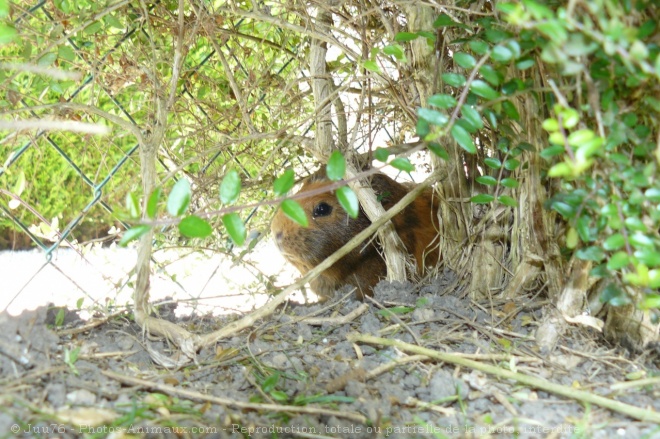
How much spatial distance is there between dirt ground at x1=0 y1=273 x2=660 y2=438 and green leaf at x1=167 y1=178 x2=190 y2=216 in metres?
0.51

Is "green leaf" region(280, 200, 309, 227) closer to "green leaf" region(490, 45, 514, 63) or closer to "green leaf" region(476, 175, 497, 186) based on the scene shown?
"green leaf" region(490, 45, 514, 63)

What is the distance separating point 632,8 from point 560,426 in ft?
3.43

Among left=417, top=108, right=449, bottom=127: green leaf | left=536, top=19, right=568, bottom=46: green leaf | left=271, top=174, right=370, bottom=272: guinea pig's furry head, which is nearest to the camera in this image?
left=536, top=19, right=568, bottom=46: green leaf

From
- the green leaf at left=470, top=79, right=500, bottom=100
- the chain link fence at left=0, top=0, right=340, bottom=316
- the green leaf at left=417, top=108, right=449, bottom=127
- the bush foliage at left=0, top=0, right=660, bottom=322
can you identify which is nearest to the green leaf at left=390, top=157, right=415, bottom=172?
the bush foliage at left=0, top=0, right=660, bottom=322

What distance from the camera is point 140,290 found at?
2.12m

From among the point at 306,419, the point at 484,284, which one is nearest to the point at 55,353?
the point at 306,419

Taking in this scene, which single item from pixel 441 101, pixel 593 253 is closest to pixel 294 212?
pixel 441 101

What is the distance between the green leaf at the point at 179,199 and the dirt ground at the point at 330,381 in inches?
20.2

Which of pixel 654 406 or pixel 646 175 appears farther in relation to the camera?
pixel 654 406

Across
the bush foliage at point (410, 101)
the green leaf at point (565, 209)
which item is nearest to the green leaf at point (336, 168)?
the bush foliage at point (410, 101)

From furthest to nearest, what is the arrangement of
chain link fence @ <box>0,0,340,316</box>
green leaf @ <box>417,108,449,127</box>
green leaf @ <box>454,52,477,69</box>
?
chain link fence @ <box>0,0,340,316</box> → green leaf @ <box>454,52,477,69</box> → green leaf @ <box>417,108,449,127</box>

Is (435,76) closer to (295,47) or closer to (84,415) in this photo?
(295,47)

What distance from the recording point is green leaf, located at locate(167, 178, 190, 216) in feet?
4.37

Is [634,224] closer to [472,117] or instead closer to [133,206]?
[472,117]
